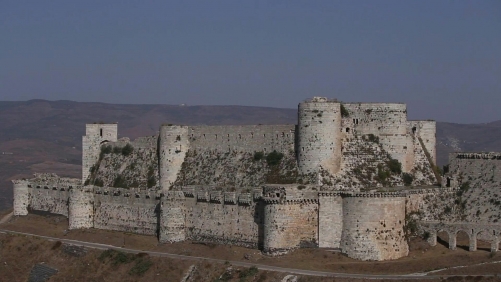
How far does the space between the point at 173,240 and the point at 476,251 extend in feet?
76.2

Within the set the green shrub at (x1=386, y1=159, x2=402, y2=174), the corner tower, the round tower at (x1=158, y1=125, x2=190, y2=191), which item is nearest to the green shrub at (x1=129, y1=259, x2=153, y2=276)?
the round tower at (x1=158, y1=125, x2=190, y2=191)

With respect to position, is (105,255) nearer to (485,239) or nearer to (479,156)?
(485,239)

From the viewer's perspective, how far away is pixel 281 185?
67.9 meters

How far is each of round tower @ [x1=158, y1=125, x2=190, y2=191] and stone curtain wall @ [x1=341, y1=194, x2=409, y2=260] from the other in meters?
23.8

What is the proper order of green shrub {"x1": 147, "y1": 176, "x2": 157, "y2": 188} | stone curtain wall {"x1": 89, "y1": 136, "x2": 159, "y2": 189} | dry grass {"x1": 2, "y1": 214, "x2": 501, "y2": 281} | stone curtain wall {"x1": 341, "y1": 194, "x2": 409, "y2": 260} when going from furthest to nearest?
stone curtain wall {"x1": 89, "y1": 136, "x2": 159, "y2": 189}
green shrub {"x1": 147, "y1": 176, "x2": 157, "y2": 188}
stone curtain wall {"x1": 341, "y1": 194, "x2": 409, "y2": 260}
dry grass {"x1": 2, "y1": 214, "x2": 501, "y2": 281}

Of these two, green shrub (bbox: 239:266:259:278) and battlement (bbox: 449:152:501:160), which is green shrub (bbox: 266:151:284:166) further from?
green shrub (bbox: 239:266:259:278)

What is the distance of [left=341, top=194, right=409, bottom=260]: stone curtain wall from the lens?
6419 centimetres

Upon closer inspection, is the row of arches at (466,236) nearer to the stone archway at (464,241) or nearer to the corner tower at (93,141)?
the stone archway at (464,241)

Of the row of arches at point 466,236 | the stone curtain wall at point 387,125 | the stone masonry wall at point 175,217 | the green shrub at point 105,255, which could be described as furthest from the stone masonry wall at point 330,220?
the green shrub at point 105,255

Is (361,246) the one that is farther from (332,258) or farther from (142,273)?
(142,273)

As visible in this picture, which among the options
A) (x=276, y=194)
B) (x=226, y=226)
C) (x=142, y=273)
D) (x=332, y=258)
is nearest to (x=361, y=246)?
(x=332, y=258)

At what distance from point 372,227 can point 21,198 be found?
4568 centimetres

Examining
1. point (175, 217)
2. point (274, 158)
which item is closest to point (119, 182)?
point (175, 217)

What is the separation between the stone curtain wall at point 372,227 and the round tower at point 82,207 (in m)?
29.7
